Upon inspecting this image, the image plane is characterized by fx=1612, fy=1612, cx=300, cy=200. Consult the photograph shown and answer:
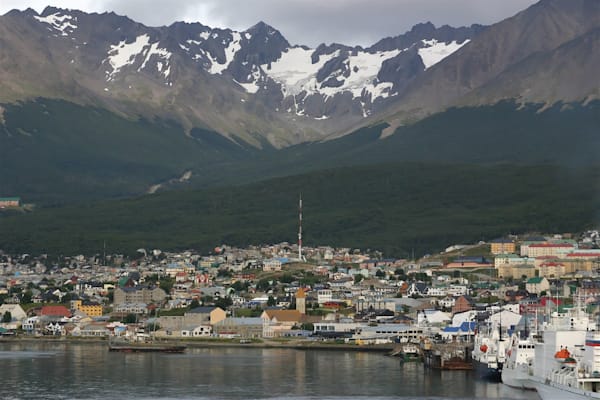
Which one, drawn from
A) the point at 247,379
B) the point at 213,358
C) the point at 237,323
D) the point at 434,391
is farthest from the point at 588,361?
the point at 237,323

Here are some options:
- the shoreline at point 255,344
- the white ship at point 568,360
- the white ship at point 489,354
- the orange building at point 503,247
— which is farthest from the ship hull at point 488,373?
the orange building at point 503,247

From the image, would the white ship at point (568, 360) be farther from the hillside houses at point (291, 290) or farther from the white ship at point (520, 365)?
the hillside houses at point (291, 290)

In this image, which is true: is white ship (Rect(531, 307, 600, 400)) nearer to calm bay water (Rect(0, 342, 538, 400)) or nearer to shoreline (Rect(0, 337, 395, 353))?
calm bay water (Rect(0, 342, 538, 400))

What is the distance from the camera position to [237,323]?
130m

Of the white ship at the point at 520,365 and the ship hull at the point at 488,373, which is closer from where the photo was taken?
the white ship at the point at 520,365

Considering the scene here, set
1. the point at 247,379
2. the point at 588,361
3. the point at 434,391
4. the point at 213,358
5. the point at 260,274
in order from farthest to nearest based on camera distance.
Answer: the point at 260,274 < the point at 213,358 < the point at 247,379 < the point at 434,391 < the point at 588,361

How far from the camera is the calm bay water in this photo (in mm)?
76062

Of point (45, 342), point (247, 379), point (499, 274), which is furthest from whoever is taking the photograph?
point (499, 274)

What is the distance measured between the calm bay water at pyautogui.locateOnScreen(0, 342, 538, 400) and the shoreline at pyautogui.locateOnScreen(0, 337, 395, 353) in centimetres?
354

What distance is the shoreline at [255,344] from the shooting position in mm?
113375

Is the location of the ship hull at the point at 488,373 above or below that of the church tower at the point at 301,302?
below

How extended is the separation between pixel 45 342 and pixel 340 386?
168 ft

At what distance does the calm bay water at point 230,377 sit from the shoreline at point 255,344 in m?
3.54

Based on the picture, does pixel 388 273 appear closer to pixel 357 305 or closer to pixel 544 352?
pixel 357 305
